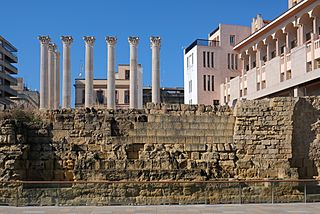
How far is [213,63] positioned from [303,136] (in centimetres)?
3429

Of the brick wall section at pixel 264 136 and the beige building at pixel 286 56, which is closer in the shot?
the brick wall section at pixel 264 136

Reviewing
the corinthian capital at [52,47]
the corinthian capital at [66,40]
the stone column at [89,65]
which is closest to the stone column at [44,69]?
the corinthian capital at [52,47]

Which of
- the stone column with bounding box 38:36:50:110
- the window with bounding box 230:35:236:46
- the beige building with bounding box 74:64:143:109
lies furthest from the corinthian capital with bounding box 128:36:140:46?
the beige building with bounding box 74:64:143:109

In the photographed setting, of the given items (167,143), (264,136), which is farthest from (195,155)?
(264,136)

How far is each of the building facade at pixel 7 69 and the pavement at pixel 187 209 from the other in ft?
191

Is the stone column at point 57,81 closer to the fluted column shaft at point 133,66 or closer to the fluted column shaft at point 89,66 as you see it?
the fluted column shaft at point 89,66

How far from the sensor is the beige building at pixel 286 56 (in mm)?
34062

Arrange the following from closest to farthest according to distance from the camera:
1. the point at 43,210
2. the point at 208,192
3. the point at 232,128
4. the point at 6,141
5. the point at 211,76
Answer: the point at 43,210 < the point at 208,192 < the point at 6,141 < the point at 232,128 < the point at 211,76

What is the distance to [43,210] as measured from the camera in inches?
521

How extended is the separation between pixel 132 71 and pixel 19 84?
194ft

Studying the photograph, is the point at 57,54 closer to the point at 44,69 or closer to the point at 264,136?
the point at 44,69

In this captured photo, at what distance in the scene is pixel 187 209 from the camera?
44.2 ft

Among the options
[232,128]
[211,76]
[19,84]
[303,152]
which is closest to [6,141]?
[232,128]

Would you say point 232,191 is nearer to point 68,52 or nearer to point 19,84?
point 68,52
